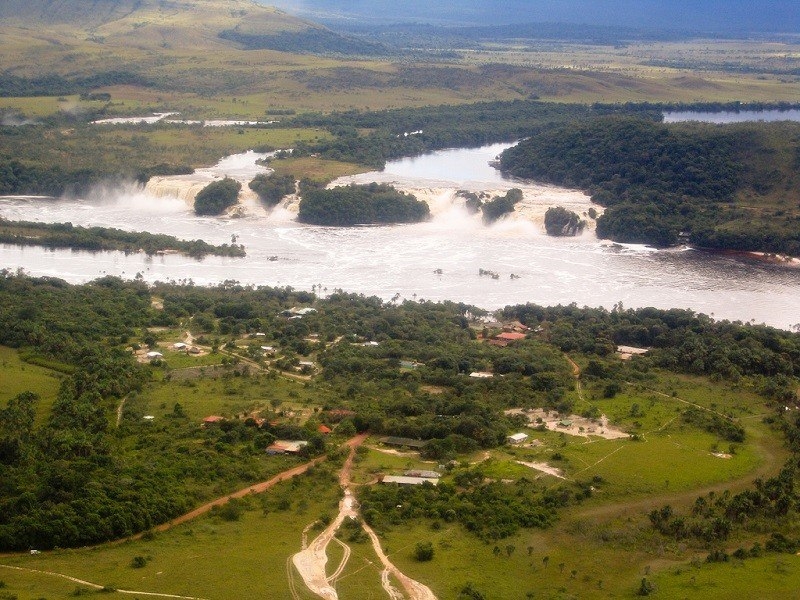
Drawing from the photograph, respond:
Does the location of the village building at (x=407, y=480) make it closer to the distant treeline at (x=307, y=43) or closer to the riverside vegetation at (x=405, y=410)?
the riverside vegetation at (x=405, y=410)

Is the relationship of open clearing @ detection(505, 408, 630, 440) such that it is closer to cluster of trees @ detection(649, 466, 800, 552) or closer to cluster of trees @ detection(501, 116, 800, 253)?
cluster of trees @ detection(649, 466, 800, 552)

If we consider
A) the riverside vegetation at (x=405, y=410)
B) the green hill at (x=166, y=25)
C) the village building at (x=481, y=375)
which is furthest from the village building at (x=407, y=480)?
the green hill at (x=166, y=25)

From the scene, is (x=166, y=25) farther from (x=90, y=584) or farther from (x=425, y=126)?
(x=90, y=584)

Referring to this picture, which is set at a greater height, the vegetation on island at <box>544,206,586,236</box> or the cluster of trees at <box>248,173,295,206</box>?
the cluster of trees at <box>248,173,295,206</box>

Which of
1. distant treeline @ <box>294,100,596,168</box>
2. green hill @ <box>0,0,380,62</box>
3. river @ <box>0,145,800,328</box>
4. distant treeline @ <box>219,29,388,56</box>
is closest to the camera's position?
river @ <box>0,145,800,328</box>

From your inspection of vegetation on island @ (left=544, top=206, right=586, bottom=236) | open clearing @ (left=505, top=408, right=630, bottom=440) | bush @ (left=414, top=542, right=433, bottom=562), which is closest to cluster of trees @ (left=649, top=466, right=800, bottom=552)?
open clearing @ (left=505, top=408, right=630, bottom=440)
